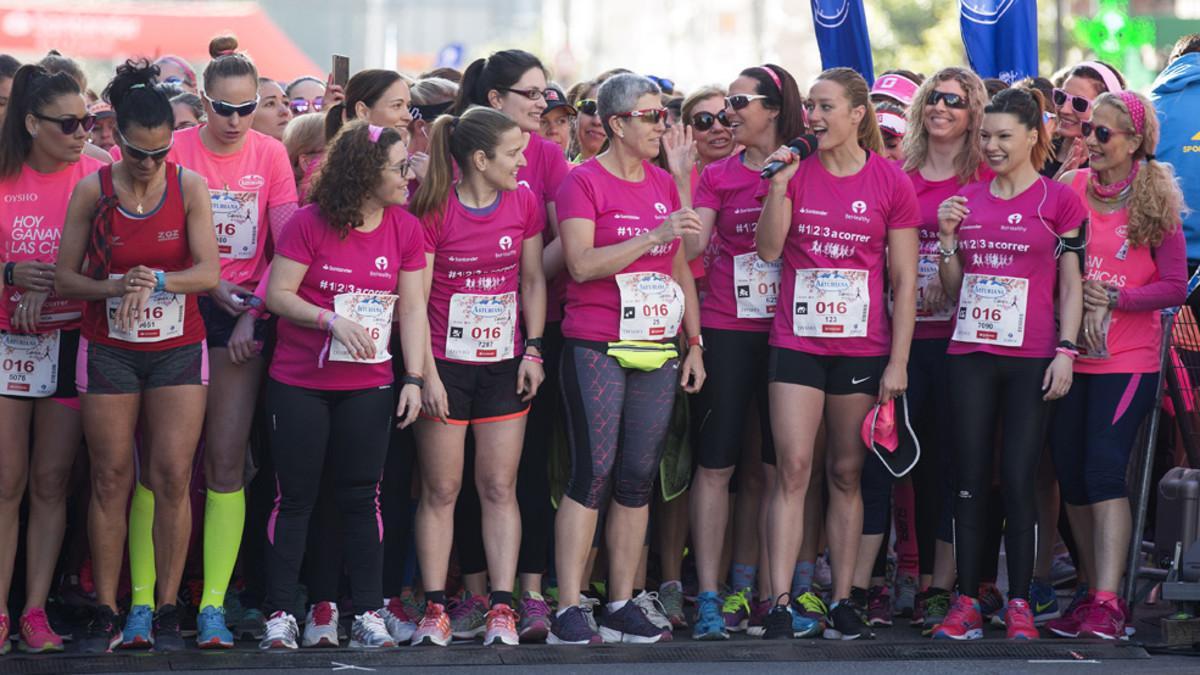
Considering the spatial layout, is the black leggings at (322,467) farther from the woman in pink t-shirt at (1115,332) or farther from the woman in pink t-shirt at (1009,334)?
the woman in pink t-shirt at (1115,332)

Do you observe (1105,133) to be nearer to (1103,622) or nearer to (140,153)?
(1103,622)

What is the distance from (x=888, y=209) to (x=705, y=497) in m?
1.35

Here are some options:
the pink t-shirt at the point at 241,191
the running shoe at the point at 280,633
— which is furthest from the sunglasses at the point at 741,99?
the running shoe at the point at 280,633

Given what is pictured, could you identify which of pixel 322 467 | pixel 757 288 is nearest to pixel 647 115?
pixel 757 288

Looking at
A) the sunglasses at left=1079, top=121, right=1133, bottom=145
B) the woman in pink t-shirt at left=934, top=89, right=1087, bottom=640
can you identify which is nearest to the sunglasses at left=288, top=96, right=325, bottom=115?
the woman in pink t-shirt at left=934, top=89, right=1087, bottom=640

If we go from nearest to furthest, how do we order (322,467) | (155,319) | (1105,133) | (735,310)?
(155,319) < (322,467) < (1105,133) < (735,310)

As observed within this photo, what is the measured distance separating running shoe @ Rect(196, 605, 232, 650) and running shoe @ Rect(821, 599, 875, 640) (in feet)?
7.47

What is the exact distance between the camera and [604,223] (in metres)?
6.89

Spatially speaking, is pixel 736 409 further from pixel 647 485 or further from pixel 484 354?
pixel 484 354

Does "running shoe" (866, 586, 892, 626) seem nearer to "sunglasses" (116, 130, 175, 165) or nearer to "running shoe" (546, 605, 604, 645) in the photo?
"running shoe" (546, 605, 604, 645)

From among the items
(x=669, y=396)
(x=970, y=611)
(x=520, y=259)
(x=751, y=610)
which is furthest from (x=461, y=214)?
(x=970, y=611)

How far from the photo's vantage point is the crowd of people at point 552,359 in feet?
21.6

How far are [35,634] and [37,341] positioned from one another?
3.50 feet

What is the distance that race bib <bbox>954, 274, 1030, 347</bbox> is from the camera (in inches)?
273
